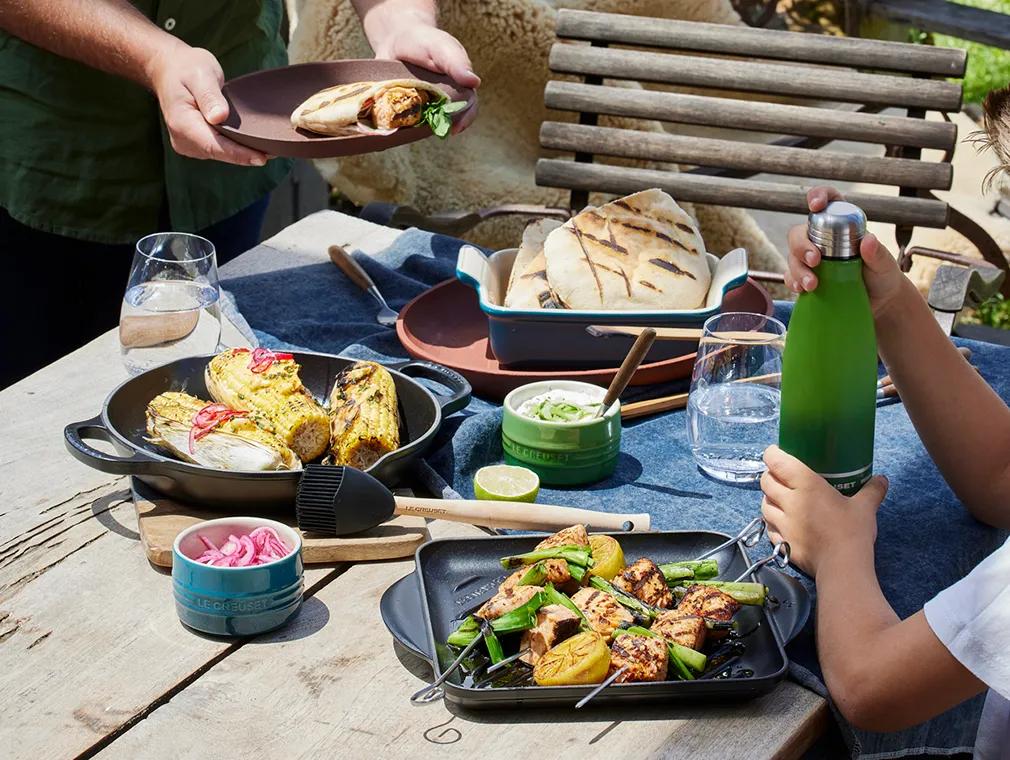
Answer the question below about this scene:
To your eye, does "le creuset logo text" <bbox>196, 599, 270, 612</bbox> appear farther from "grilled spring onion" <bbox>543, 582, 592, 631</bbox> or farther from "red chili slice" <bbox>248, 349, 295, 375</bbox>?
"red chili slice" <bbox>248, 349, 295, 375</bbox>

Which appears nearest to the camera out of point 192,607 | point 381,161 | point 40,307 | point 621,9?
point 192,607

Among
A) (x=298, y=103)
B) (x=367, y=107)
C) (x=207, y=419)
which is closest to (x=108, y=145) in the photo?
(x=298, y=103)

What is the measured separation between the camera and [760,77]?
2.84m

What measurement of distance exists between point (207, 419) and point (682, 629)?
2.24 feet

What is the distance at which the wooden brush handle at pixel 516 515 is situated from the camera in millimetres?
1529

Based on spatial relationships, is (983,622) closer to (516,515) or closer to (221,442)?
(516,515)

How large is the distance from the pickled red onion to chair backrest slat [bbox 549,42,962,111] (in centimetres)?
184

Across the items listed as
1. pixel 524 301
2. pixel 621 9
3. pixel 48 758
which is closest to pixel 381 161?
pixel 621 9

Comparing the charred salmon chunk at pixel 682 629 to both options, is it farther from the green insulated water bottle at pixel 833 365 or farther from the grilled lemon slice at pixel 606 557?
the green insulated water bottle at pixel 833 365

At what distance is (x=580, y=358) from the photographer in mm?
1987

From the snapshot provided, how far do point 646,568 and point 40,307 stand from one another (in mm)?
1715

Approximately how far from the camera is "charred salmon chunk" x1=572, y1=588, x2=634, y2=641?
4.21 feet

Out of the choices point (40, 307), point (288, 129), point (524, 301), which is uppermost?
point (288, 129)

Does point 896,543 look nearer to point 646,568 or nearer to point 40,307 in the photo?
point 646,568
